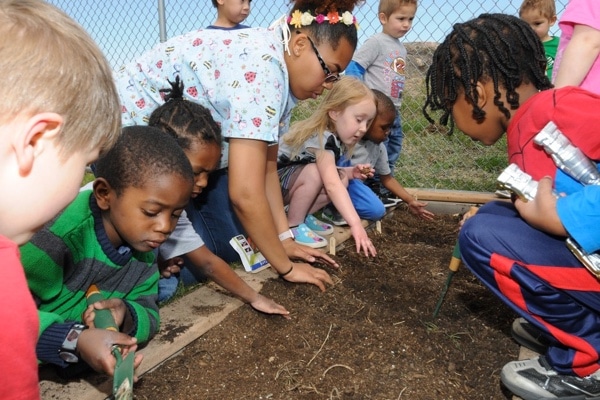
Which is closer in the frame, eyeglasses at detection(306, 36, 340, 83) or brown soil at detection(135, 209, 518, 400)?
brown soil at detection(135, 209, 518, 400)

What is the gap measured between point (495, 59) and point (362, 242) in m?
1.34

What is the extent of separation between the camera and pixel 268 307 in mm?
2252

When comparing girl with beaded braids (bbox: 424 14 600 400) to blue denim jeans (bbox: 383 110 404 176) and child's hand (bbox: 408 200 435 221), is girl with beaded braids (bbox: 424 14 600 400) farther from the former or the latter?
blue denim jeans (bbox: 383 110 404 176)

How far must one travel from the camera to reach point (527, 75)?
6.52ft

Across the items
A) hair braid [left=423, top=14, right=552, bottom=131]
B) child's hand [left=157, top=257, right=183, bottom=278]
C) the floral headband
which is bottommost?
child's hand [left=157, top=257, right=183, bottom=278]

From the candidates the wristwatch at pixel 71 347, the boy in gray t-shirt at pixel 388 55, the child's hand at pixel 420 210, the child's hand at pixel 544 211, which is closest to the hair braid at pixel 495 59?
the child's hand at pixel 544 211

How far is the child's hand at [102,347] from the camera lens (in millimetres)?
1514

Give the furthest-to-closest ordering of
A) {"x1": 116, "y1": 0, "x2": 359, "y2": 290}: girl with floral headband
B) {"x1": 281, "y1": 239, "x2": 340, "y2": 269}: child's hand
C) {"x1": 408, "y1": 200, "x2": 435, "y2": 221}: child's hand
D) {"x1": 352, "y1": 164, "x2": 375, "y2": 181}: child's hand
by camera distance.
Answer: {"x1": 408, "y1": 200, "x2": 435, "y2": 221}: child's hand < {"x1": 352, "y1": 164, "x2": 375, "y2": 181}: child's hand < {"x1": 281, "y1": 239, "x2": 340, "y2": 269}: child's hand < {"x1": 116, "y1": 0, "x2": 359, "y2": 290}: girl with floral headband

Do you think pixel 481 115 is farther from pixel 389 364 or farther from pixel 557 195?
pixel 389 364

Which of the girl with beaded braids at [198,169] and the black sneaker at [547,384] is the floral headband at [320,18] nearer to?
the girl with beaded braids at [198,169]

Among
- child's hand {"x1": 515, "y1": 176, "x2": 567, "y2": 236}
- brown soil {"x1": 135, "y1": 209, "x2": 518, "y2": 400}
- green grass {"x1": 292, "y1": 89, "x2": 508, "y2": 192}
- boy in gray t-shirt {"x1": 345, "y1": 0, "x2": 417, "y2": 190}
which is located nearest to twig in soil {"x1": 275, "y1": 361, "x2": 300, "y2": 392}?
brown soil {"x1": 135, "y1": 209, "x2": 518, "y2": 400}

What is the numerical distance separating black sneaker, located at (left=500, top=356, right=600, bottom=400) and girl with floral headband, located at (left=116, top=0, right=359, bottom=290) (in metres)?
0.94

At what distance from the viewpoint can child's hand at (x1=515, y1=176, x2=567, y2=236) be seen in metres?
1.69

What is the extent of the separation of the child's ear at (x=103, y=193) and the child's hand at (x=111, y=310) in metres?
0.31
